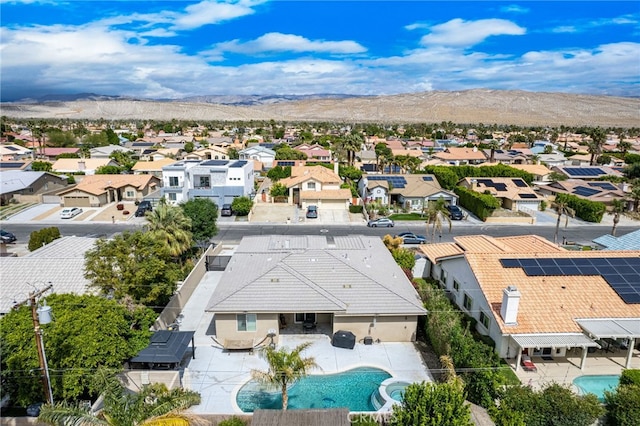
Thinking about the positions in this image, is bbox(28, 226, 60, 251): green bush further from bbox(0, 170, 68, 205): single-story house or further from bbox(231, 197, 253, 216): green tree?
bbox(0, 170, 68, 205): single-story house

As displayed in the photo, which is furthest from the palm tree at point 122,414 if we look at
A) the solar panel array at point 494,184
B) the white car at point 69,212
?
the solar panel array at point 494,184

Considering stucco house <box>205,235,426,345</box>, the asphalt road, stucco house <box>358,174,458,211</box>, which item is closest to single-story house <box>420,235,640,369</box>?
stucco house <box>205,235,426,345</box>

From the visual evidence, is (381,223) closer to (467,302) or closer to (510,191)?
(510,191)

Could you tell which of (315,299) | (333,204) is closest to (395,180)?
(333,204)

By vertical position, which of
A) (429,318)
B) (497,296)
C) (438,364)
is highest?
(497,296)

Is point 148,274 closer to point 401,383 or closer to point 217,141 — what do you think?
point 401,383

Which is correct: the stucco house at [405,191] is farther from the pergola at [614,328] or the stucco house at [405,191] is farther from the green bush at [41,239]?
the green bush at [41,239]

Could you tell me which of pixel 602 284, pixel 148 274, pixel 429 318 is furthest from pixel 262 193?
pixel 602 284
